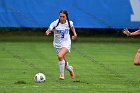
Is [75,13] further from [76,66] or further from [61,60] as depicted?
[61,60]

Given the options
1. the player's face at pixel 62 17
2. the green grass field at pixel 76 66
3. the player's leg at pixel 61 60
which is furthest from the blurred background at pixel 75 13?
the player's leg at pixel 61 60

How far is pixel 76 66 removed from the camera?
66.5 feet

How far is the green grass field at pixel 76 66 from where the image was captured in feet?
45.6

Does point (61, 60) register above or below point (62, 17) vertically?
below

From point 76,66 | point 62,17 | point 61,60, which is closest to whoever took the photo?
point 61,60

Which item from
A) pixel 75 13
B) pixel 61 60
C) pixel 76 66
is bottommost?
pixel 61 60

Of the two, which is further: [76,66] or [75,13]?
[75,13]

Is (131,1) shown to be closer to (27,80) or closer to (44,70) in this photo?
(44,70)

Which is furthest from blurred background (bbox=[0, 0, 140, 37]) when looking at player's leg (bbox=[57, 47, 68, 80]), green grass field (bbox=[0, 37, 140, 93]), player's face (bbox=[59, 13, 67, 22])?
player's leg (bbox=[57, 47, 68, 80])

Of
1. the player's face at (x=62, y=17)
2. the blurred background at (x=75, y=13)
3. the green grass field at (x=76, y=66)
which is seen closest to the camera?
the green grass field at (x=76, y=66)

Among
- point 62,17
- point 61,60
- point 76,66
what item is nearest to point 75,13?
point 76,66

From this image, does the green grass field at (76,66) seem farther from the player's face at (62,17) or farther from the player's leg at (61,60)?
the player's face at (62,17)

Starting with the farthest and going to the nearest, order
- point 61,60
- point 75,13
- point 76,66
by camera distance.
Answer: point 75,13, point 76,66, point 61,60

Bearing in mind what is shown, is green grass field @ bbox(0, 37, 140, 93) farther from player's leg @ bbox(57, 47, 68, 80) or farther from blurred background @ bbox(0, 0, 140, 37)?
blurred background @ bbox(0, 0, 140, 37)
